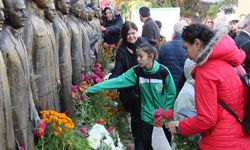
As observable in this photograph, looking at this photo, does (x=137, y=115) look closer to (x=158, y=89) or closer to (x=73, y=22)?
(x=158, y=89)

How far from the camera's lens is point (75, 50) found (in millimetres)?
5914

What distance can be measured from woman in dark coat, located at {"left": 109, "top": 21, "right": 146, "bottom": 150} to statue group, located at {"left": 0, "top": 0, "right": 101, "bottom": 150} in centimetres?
53

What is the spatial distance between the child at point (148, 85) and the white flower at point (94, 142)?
2.60ft

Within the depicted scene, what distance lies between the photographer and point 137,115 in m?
6.02

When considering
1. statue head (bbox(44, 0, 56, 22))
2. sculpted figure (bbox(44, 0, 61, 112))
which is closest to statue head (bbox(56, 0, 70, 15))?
sculpted figure (bbox(44, 0, 61, 112))

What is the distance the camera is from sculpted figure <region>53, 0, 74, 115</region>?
16.6ft

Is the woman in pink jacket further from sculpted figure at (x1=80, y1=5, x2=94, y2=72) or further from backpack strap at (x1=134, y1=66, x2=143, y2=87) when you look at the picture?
sculpted figure at (x1=80, y1=5, x2=94, y2=72)

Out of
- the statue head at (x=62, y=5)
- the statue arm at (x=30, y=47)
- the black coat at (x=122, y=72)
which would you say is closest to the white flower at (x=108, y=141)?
the black coat at (x=122, y=72)

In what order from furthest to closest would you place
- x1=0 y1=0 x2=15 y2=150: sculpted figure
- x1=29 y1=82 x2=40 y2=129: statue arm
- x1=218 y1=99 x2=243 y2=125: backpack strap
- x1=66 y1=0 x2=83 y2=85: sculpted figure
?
x1=66 y1=0 x2=83 y2=85: sculpted figure < x1=29 y1=82 x2=40 y2=129: statue arm < x1=218 y1=99 x2=243 y2=125: backpack strap < x1=0 y1=0 x2=15 y2=150: sculpted figure

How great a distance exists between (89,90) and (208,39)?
259 centimetres

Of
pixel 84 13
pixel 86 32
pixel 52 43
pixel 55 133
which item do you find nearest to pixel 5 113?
pixel 55 133

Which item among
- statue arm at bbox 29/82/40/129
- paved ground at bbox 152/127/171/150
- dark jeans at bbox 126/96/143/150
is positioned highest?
statue arm at bbox 29/82/40/129

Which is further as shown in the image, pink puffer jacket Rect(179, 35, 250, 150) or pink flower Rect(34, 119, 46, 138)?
pink flower Rect(34, 119, 46, 138)

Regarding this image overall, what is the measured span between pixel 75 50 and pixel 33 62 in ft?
5.70
